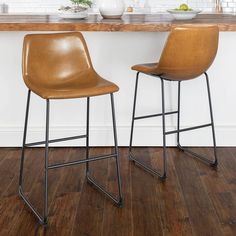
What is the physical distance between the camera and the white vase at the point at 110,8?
3.64m

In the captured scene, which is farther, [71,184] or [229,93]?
[229,93]

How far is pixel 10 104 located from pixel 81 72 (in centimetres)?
103

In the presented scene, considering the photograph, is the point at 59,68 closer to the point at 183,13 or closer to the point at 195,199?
the point at 183,13

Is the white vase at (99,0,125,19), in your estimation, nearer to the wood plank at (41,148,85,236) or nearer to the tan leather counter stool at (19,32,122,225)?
the tan leather counter stool at (19,32,122,225)

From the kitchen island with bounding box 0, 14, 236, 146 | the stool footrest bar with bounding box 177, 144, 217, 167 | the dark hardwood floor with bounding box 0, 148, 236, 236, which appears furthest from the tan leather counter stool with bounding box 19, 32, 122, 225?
the stool footrest bar with bounding box 177, 144, 217, 167

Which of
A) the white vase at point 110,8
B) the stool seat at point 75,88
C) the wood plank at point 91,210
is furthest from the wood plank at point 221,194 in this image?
the white vase at point 110,8

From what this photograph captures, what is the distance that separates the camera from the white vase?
364 centimetres

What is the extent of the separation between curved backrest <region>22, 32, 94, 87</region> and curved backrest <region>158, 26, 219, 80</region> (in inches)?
20.7

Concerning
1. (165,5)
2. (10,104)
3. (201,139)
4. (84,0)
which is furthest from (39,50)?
(165,5)

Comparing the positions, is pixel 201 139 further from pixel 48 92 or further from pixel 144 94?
pixel 48 92

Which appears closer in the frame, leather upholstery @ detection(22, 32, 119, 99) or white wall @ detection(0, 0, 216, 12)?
leather upholstery @ detection(22, 32, 119, 99)

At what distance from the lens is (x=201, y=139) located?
410 cm

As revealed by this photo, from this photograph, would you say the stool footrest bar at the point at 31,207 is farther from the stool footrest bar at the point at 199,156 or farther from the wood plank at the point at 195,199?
the stool footrest bar at the point at 199,156

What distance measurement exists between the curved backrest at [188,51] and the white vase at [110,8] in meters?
0.66
